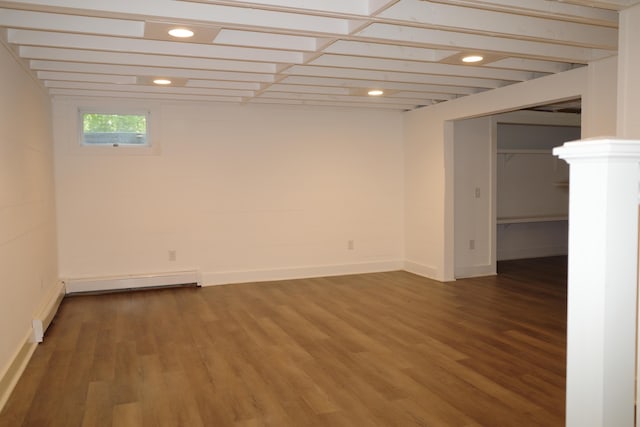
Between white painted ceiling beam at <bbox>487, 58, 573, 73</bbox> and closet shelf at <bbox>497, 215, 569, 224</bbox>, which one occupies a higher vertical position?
white painted ceiling beam at <bbox>487, 58, 573, 73</bbox>

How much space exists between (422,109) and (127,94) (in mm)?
3659

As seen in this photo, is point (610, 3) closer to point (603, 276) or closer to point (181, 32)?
point (603, 276)

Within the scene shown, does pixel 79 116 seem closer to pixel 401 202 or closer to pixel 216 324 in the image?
pixel 216 324

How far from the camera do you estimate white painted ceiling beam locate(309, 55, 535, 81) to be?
4168mm

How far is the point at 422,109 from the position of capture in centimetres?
668

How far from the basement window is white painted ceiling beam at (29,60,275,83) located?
1763 millimetres

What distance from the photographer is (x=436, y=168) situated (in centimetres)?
645

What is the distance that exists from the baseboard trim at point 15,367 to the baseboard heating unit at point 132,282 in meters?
1.88

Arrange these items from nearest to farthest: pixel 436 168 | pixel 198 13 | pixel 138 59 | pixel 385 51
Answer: pixel 198 13, pixel 385 51, pixel 138 59, pixel 436 168


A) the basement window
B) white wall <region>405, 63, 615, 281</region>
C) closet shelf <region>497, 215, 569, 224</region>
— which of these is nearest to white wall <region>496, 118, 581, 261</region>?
closet shelf <region>497, 215, 569, 224</region>

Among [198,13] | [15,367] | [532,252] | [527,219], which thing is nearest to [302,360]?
[15,367]

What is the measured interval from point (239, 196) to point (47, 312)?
2643 mm

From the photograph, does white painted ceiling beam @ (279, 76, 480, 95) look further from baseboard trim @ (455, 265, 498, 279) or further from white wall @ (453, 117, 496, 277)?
baseboard trim @ (455, 265, 498, 279)

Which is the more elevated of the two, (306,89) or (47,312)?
(306,89)
